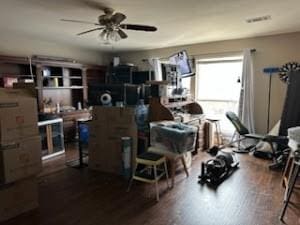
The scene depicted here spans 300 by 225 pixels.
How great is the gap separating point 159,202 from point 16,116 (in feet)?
5.84

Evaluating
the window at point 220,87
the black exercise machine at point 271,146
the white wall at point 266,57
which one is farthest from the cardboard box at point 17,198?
the white wall at point 266,57

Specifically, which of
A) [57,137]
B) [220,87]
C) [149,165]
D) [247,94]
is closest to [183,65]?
[220,87]

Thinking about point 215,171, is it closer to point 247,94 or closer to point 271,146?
point 271,146

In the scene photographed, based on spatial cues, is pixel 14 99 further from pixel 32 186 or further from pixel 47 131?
pixel 47 131

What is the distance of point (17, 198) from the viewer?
95.5 inches

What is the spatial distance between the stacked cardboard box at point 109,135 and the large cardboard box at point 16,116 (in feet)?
3.80

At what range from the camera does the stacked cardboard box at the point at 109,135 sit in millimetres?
3377

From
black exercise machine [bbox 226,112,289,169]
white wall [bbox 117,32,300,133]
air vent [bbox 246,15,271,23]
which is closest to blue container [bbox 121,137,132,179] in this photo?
black exercise machine [bbox 226,112,289,169]

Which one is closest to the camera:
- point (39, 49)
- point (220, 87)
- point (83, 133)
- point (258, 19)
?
point (258, 19)

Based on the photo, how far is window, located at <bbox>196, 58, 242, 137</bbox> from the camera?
5.33m

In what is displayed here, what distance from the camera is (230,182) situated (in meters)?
3.24

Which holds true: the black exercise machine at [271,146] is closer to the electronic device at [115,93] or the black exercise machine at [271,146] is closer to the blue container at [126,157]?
the electronic device at [115,93]

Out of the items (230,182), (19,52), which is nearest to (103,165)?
(230,182)

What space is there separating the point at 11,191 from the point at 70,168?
141 cm
